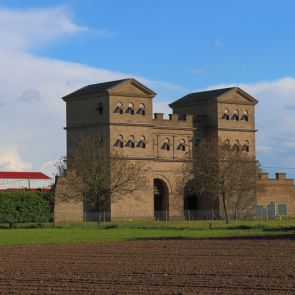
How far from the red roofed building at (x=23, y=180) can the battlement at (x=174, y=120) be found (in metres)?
42.5

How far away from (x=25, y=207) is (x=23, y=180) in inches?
2548

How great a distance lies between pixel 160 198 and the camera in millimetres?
112875

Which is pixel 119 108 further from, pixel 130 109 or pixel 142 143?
pixel 142 143

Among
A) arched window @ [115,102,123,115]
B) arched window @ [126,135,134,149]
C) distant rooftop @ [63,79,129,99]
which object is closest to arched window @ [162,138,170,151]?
arched window @ [126,135,134,149]

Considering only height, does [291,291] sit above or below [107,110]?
below

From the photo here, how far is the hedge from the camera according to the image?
89969 mm

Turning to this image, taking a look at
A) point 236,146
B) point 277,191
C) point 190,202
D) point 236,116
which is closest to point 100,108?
point 190,202

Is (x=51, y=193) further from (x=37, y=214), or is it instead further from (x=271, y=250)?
(x=271, y=250)

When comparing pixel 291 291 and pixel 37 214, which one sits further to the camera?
pixel 37 214

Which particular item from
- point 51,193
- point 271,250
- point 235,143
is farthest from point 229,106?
point 271,250

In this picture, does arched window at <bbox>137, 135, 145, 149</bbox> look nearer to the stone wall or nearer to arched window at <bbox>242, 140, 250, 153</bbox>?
arched window at <bbox>242, 140, 250, 153</bbox>

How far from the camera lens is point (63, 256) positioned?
134ft

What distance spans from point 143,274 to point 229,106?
290 feet

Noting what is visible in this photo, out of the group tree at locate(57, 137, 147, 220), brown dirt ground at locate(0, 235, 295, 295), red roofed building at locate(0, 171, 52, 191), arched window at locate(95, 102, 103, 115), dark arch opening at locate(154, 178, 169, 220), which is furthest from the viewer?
red roofed building at locate(0, 171, 52, 191)
